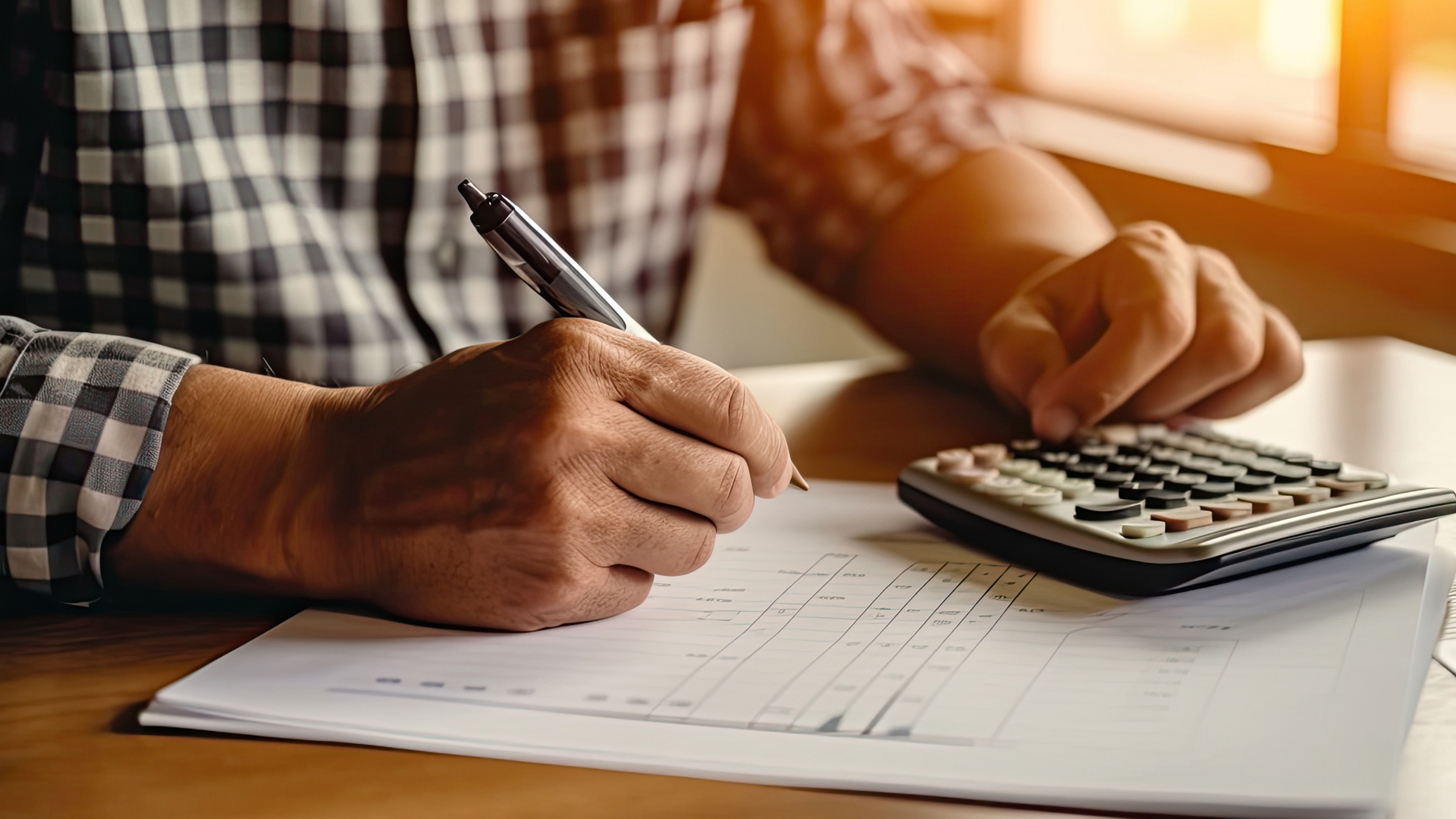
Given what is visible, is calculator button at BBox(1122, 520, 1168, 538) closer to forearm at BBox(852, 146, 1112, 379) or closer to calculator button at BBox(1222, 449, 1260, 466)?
calculator button at BBox(1222, 449, 1260, 466)

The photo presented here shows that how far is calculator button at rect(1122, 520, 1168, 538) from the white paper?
0.02 meters

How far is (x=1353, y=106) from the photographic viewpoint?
1.33 metres

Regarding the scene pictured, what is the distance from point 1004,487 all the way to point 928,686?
0.15 metres

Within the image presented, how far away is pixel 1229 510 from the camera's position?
14.5 inches

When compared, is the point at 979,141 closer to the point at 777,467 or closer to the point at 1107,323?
the point at 1107,323

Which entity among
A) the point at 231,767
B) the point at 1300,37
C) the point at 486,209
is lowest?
the point at 231,767

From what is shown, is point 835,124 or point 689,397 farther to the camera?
point 835,124

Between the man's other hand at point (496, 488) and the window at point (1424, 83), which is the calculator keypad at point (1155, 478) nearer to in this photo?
the man's other hand at point (496, 488)

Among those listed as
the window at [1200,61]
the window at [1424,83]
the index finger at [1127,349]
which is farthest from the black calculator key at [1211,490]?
the window at [1200,61]

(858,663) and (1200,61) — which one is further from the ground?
(1200,61)

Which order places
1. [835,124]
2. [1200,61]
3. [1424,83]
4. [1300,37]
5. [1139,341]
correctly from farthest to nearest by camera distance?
1. [1200,61]
2. [1300,37]
3. [1424,83]
4. [835,124]
5. [1139,341]

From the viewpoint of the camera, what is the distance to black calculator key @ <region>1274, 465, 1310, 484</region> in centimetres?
40

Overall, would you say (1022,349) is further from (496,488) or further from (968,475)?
(496,488)

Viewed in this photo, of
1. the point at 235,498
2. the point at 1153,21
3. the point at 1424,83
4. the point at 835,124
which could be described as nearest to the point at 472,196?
the point at 235,498
